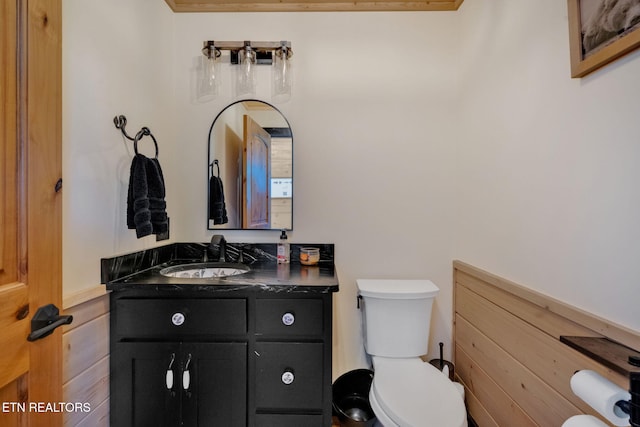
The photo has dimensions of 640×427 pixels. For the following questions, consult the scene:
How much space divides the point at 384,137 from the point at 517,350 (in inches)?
50.1

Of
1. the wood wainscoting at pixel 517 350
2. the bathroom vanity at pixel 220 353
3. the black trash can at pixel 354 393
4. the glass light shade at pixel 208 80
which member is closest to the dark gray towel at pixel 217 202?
the glass light shade at pixel 208 80

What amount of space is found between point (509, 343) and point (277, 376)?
3.33 feet

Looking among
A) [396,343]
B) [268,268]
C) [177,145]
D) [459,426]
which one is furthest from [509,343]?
[177,145]

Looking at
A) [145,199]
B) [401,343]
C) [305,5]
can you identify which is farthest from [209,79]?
[401,343]

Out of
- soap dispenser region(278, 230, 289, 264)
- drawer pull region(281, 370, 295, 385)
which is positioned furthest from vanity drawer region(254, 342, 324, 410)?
soap dispenser region(278, 230, 289, 264)

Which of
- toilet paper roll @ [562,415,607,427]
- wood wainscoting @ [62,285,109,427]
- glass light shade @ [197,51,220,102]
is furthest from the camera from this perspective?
glass light shade @ [197,51,220,102]

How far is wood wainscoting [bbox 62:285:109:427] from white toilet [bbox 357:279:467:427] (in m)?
1.15

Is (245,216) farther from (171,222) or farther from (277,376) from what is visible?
(277,376)

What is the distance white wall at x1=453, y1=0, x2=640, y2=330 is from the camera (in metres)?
0.80

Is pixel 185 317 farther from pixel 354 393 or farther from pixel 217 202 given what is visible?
pixel 354 393

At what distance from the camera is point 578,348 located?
80cm

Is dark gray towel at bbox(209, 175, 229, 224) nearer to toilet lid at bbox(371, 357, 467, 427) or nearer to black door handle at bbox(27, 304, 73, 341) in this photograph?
black door handle at bbox(27, 304, 73, 341)

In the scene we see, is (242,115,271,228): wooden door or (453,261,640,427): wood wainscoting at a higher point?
(242,115,271,228): wooden door

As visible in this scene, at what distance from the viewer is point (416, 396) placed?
4.03ft
